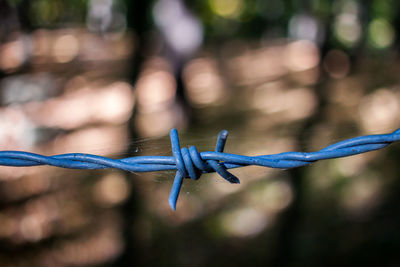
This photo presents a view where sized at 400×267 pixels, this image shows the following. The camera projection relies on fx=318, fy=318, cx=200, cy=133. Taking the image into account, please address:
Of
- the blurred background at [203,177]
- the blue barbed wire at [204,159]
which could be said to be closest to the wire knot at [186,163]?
the blue barbed wire at [204,159]

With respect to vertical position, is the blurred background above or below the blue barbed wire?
below

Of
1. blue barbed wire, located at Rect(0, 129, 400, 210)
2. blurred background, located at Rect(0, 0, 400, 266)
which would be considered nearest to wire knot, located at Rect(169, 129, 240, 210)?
blue barbed wire, located at Rect(0, 129, 400, 210)

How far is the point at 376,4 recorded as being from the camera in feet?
33.7

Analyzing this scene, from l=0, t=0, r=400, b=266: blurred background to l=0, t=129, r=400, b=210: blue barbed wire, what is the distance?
87 millimetres

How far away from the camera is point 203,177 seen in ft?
2.39

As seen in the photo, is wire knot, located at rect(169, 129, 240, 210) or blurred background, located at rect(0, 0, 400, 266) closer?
wire knot, located at rect(169, 129, 240, 210)

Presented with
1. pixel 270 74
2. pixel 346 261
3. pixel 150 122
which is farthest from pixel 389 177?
pixel 270 74

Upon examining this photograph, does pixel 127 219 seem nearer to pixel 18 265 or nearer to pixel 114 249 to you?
pixel 114 249

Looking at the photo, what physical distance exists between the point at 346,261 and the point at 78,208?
9.15 ft

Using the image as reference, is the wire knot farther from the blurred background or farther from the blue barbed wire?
the blurred background

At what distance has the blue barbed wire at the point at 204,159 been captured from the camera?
0.56m

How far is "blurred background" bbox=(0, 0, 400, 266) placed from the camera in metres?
2.83

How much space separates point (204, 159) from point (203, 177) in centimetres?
16

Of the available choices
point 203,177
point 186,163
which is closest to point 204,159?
point 186,163
